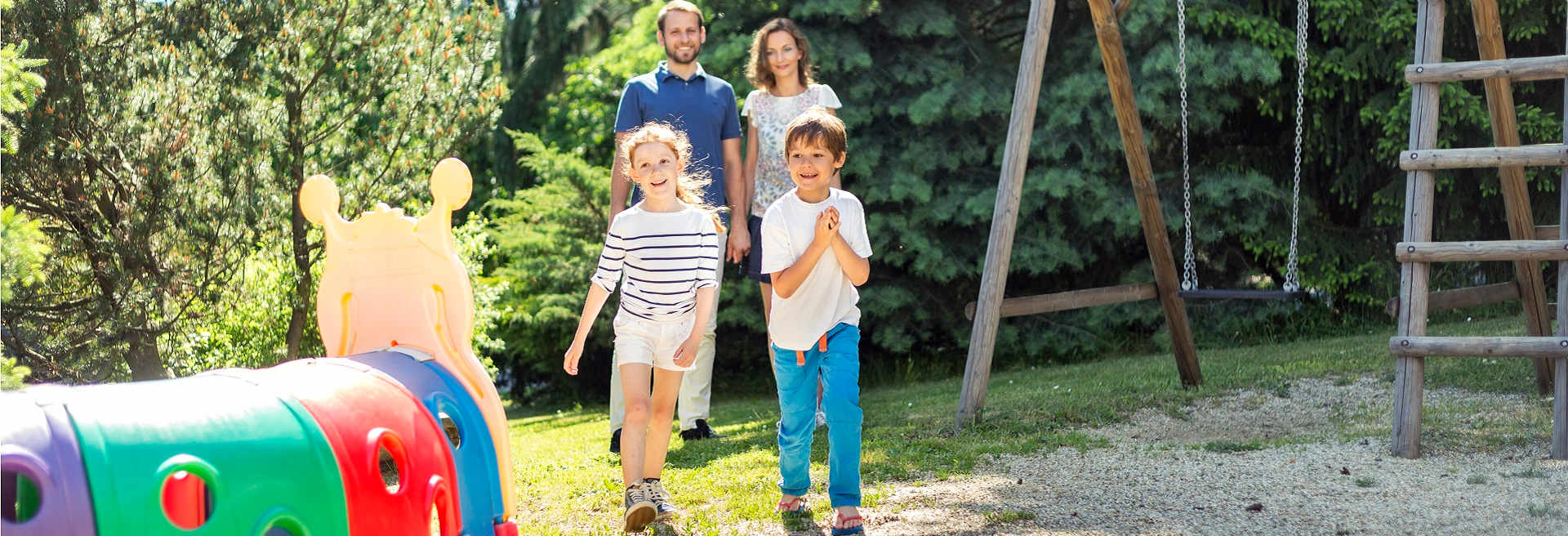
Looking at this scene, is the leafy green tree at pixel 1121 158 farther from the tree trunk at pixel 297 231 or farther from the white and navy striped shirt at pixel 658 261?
the white and navy striped shirt at pixel 658 261

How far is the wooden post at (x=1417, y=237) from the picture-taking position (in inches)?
184

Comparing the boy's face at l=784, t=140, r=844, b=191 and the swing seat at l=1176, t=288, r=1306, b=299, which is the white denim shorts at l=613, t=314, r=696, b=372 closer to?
the boy's face at l=784, t=140, r=844, b=191

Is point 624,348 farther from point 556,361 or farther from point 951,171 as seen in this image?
point 556,361

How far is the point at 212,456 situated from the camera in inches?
93.4

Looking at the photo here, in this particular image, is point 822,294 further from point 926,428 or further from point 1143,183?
point 1143,183

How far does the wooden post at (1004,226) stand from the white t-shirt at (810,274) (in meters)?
1.93

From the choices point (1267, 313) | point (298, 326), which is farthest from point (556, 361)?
point (1267, 313)

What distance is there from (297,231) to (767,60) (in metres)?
3.68

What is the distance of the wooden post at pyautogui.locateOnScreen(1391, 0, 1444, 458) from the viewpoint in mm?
4668

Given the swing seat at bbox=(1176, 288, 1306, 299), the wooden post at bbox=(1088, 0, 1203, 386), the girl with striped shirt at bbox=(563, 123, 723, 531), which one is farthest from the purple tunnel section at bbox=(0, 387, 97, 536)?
the swing seat at bbox=(1176, 288, 1306, 299)

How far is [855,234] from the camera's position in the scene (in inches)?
146

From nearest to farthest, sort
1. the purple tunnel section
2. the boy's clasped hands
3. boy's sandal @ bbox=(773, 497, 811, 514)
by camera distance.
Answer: the purple tunnel section < the boy's clasped hands < boy's sandal @ bbox=(773, 497, 811, 514)

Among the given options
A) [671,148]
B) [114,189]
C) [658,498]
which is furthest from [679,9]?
[114,189]

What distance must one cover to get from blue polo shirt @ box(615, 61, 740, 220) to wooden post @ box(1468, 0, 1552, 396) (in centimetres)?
303
